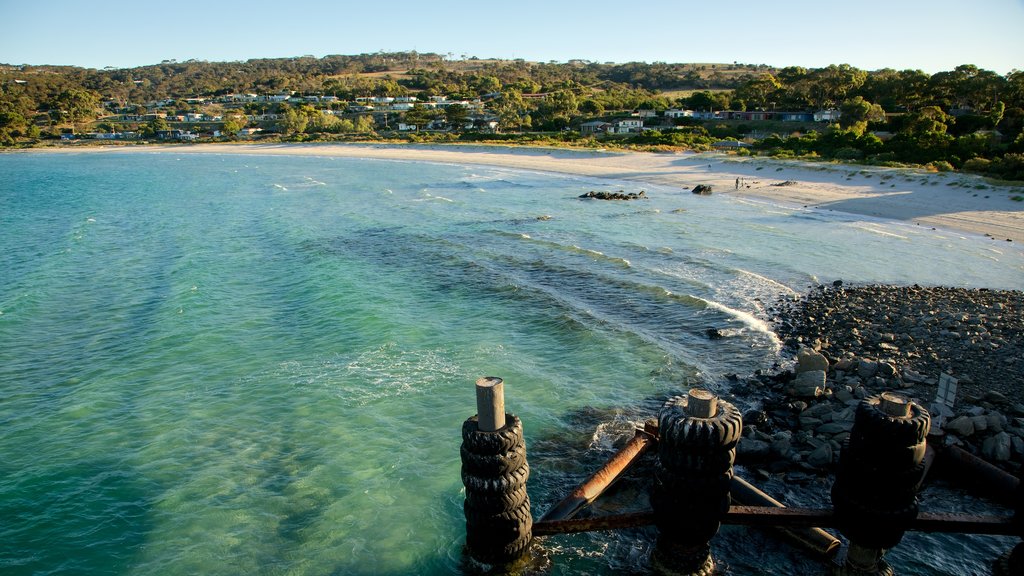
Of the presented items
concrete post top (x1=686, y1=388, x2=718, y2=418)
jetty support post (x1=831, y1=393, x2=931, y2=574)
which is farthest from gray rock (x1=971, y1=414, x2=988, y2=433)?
concrete post top (x1=686, y1=388, x2=718, y2=418)

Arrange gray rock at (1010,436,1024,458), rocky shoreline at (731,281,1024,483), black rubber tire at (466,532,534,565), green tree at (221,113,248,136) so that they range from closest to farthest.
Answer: black rubber tire at (466,532,534,565)
gray rock at (1010,436,1024,458)
rocky shoreline at (731,281,1024,483)
green tree at (221,113,248,136)

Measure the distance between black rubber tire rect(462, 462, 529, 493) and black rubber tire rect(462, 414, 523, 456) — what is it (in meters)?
0.32

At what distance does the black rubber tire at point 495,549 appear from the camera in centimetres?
700

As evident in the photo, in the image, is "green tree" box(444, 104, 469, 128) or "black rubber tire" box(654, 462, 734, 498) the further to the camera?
"green tree" box(444, 104, 469, 128)

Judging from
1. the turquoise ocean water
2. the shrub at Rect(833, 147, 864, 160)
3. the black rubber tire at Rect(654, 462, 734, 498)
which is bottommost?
the turquoise ocean water

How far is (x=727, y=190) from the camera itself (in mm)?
53906

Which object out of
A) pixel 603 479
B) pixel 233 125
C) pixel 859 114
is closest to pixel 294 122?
pixel 233 125

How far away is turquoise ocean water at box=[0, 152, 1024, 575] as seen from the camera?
10.5m

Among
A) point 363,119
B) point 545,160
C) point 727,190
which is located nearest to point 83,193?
point 545,160

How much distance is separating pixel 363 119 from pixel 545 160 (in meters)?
79.9

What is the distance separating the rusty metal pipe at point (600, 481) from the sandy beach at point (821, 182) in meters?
33.3

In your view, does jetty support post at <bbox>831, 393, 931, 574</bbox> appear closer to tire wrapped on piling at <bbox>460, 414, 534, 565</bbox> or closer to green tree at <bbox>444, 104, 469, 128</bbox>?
tire wrapped on piling at <bbox>460, 414, 534, 565</bbox>

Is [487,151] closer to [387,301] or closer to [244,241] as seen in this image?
[244,241]

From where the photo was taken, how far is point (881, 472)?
6.15 metres
